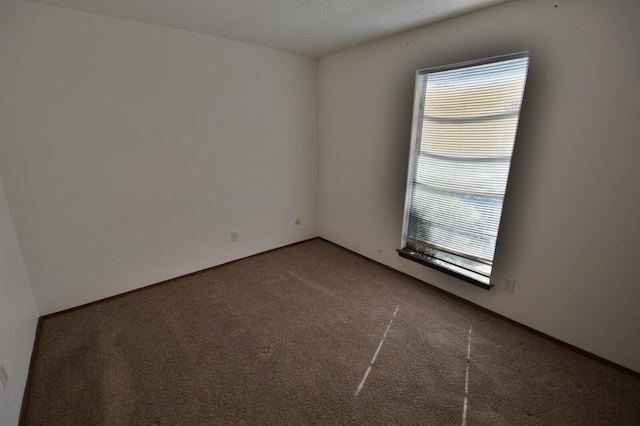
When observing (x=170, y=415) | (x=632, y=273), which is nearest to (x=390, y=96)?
(x=632, y=273)

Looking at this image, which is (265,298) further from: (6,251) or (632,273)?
(632,273)

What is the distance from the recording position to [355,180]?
11.0ft

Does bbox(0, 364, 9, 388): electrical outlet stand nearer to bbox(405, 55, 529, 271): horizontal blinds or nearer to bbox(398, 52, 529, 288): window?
bbox(398, 52, 529, 288): window

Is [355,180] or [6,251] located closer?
[6,251]

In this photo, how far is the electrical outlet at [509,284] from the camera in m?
2.19

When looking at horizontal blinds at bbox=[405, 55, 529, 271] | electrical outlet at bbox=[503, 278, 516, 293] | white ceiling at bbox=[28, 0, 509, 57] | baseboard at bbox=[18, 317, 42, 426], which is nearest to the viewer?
baseboard at bbox=[18, 317, 42, 426]

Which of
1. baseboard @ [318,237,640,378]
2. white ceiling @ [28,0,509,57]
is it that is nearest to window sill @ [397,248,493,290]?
baseboard @ [318,237,640,378]

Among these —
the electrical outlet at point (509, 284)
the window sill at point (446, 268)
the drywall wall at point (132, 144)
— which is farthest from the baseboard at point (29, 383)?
the electrical outlet at point (509, 284)

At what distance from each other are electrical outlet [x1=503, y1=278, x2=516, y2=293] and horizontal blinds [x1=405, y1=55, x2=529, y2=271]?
7.2 inches

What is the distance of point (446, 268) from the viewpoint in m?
2.51

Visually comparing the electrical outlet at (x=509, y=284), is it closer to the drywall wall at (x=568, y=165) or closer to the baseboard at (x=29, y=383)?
the drywall wall at (x=568, y=165)

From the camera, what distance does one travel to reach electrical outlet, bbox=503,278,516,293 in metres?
2.19

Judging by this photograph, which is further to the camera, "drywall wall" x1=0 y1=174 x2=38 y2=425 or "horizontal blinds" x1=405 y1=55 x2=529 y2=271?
"horizontal blinds" x1=405 y1=55 x2=529 y2=271

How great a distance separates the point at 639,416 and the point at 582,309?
60cm
